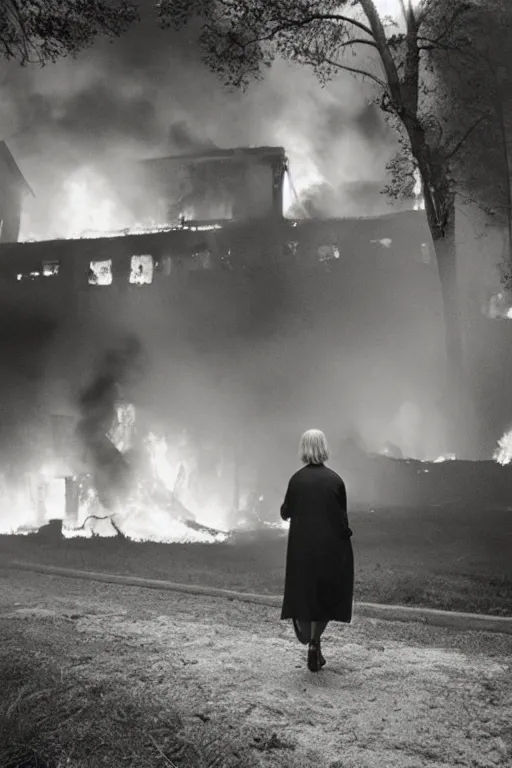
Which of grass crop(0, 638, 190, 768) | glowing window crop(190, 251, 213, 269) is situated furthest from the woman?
glowing window crop(190, 251, 213, 269)

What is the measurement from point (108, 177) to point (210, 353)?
3028 centimetres

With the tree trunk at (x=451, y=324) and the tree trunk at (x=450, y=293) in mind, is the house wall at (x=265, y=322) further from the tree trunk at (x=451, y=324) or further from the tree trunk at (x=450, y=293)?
the tree trunk at (x=450, y=293)

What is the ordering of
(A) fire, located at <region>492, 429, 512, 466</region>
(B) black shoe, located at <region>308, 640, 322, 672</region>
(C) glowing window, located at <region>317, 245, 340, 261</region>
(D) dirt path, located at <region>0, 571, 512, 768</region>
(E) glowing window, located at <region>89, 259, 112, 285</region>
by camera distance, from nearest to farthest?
(D) dirt path, located at <region>0, 571, 512, 768</region> → (B) black shoe, located at <region>308, 640, 322, 672</region> → (A) fire, located at <region>492, 429, 512, 466</region> → (C) glowing window, located at <region>317, 245, 340, 261</region> → (E) glowing window, located at <region>89, 259, 112, 285</region>

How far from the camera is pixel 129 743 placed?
349 cm

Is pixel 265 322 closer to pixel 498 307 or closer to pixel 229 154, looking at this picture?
pixel 498 307

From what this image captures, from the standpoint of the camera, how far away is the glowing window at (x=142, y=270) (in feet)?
125

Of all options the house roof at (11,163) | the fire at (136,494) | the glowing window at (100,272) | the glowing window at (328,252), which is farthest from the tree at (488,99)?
the house roof at (11,163)

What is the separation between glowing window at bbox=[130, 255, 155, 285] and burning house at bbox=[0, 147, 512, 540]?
0.11 meters

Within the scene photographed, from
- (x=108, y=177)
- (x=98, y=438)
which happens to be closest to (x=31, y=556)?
(x=98, y=438)

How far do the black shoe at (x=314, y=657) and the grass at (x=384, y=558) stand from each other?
346 centimetres

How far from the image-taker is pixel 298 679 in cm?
473

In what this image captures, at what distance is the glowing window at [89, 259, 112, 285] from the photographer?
38844 millimetres

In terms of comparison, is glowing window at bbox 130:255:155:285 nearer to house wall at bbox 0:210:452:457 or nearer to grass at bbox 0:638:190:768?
house wall at bbox 0:210:452:457

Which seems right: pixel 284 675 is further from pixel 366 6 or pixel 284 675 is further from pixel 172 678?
pixel 366 6
